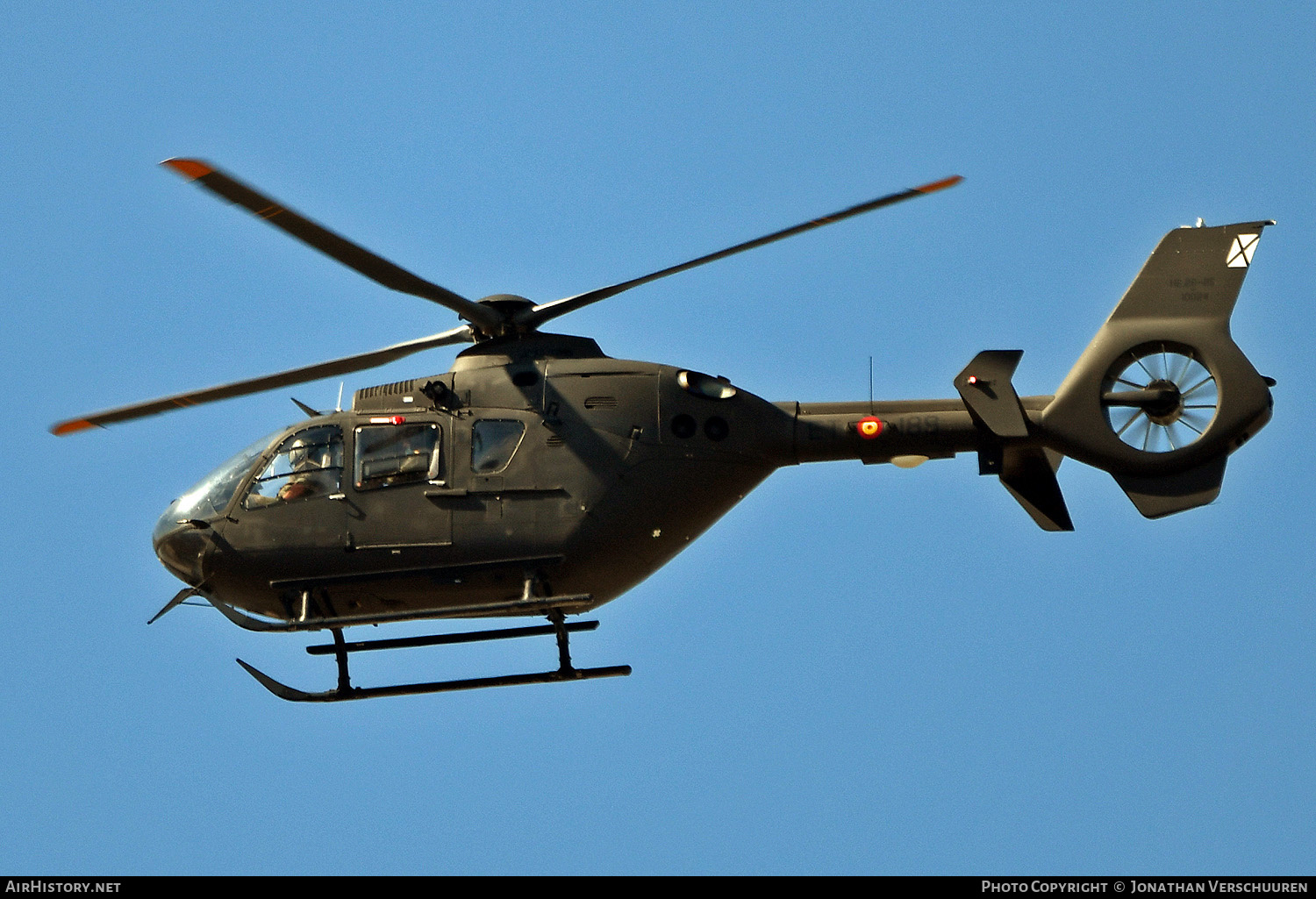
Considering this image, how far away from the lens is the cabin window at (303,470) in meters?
20.3

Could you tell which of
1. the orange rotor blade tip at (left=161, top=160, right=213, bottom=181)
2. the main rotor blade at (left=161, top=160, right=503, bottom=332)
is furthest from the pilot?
the orange rotor blade tip at (left=161, top=160, right=213, bottom=181)

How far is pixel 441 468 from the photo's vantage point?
20.1m

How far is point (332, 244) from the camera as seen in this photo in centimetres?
1853

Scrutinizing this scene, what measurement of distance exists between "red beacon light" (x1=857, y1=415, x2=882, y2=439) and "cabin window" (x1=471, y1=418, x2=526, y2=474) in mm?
3489

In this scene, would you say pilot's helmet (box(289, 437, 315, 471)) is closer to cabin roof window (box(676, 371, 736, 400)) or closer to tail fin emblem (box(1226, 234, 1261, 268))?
cabin roof window (box(676, 371, 736, 400))

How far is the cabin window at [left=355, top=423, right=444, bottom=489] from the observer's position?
66.0 ft

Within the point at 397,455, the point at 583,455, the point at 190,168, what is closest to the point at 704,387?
the point at 583,455

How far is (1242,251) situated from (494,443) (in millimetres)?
7978

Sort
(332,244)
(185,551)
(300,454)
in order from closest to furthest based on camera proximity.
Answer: (332,244)
(300,454)
(185,551)

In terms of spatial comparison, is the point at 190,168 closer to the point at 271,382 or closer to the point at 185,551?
the point at 271,382

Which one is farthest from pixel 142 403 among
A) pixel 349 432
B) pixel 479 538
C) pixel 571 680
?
pixel 571 680

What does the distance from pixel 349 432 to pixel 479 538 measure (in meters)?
A: 1.82
